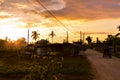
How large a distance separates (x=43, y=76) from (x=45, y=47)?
56649mm

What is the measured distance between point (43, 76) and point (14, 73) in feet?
50.6

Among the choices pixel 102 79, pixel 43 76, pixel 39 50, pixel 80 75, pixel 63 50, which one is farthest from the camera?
pixel 39 50

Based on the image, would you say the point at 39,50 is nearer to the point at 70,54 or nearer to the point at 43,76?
the point at 70,54

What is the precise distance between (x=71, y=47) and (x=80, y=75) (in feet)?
130

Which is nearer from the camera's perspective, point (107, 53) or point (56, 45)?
point (107, 53)

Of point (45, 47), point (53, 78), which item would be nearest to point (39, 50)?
point (45, 47)

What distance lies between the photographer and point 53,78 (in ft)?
45.0

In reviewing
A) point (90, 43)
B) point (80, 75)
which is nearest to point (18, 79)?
point (80, 75)

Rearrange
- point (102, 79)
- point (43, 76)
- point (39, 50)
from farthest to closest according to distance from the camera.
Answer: point (39, 50) < point (102, 79) < point (43, 76)

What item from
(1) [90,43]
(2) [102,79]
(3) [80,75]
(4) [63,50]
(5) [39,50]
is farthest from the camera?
(1) [90,43]

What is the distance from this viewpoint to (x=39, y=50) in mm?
71438

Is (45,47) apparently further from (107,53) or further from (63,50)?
(107,53)

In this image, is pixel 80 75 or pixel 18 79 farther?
pixel 80 75

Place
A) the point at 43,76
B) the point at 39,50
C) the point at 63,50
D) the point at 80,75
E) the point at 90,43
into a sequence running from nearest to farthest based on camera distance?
1. the point at 43,76
2. the point at 80,75
3. the point at 63,50
4. the point at 39,50
5. the point at 90,43
